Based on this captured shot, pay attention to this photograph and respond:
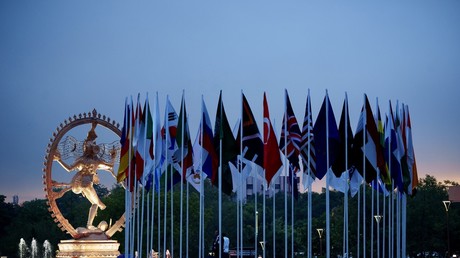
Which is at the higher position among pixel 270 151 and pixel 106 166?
pixel 106 166

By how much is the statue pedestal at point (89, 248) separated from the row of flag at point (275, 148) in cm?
824

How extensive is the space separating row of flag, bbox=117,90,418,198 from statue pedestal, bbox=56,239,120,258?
824 cm

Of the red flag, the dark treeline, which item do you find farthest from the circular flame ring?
the dark treeline

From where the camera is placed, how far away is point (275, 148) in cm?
3659

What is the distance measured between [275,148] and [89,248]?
45.5 feet

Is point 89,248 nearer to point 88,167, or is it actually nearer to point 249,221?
point 88,167

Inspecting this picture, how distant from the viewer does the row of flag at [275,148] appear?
36656 millimetres

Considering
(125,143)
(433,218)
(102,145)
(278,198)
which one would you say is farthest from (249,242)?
(125,143)

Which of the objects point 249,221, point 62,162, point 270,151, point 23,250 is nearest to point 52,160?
point 62,162

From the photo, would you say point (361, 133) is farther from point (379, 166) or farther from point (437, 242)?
point (437, 242)

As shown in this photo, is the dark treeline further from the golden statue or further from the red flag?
the red flag

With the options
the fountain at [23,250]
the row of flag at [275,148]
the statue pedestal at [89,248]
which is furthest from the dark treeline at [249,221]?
the row of flag at [275,148]

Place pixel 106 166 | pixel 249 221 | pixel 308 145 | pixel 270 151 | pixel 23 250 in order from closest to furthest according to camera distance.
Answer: pixel 308 145
pixel 270 151
pixel 106 166
pixel 23 250
pixel 249 221

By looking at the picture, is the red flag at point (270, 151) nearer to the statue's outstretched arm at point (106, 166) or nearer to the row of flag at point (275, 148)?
the row of flag at point (275, 148)
